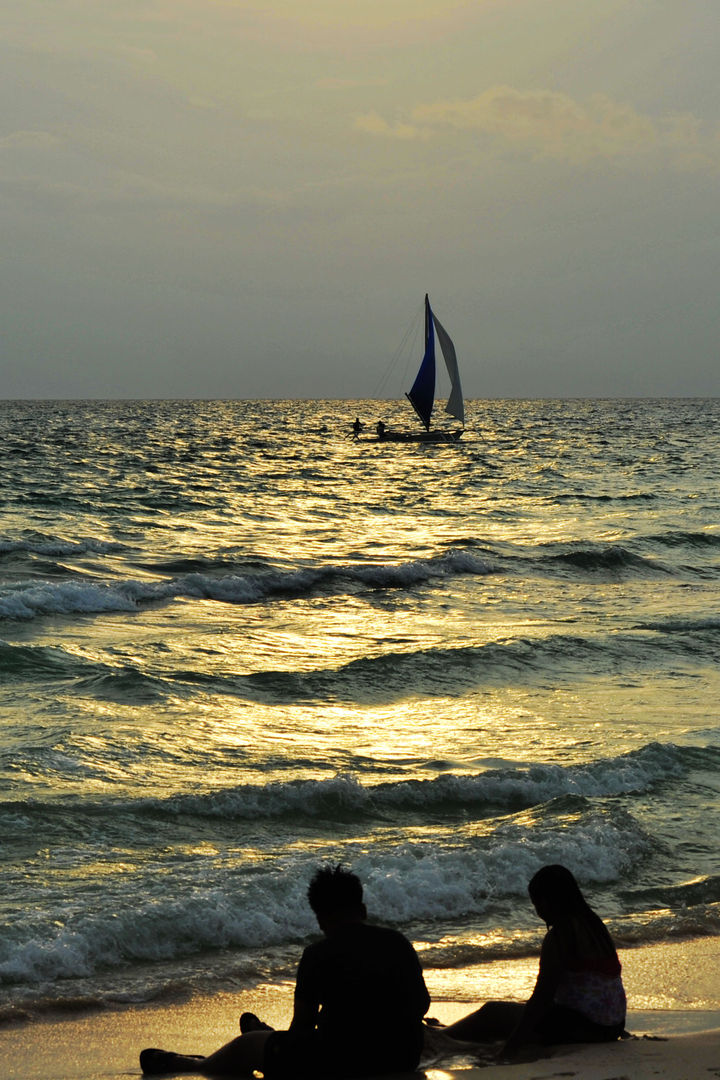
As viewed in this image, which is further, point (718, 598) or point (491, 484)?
point (491, 484)

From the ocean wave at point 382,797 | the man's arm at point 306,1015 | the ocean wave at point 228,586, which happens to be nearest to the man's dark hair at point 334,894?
the man's arm at point 306,1015

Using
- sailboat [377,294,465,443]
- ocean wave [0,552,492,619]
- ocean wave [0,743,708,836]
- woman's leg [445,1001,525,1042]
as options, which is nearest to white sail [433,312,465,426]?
sailboat [377,294,465,443]

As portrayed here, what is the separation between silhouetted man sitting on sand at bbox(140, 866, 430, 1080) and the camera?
461cm

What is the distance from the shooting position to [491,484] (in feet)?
171

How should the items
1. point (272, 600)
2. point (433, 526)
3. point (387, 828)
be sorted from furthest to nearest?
point (433, 526) < point (272, 600) < point (387, 828)

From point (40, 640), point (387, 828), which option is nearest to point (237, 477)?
point (40, 640)

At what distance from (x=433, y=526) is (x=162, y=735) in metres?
24.0

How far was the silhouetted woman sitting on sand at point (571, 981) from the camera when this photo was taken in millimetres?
4969

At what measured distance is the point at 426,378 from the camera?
77312 millimetres

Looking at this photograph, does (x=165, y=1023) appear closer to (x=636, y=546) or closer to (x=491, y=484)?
(x=636, y=546)

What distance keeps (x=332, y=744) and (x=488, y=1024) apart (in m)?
6.76

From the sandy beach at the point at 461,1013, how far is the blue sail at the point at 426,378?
231 ft

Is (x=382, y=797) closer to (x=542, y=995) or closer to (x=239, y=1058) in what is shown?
(x=542, y=995)

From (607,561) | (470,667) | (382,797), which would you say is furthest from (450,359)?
(382,797)
